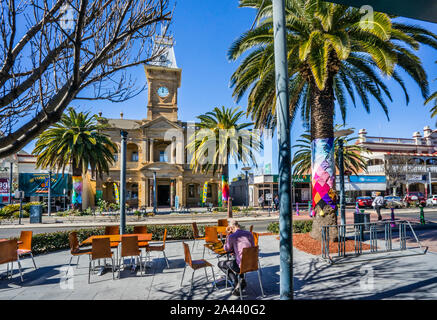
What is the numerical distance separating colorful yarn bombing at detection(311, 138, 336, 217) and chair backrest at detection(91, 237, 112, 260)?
7.14m

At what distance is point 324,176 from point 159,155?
1312 inches

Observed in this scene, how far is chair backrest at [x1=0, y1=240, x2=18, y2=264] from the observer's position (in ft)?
19.5

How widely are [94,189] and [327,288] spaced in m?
36.4

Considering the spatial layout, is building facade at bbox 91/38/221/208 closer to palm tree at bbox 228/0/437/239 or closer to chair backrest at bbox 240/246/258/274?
palm tree at bbox 228/0/437/239

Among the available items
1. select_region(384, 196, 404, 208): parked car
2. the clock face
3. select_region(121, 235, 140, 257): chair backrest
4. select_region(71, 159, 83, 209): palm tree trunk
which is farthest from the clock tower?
select_region(121, 235, 140, 257): chair backrest

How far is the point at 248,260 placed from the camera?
4.92 meters

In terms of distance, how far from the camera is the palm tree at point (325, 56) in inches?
309

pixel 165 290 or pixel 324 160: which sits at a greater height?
pixel 324 160

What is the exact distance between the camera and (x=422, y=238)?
1098 cm

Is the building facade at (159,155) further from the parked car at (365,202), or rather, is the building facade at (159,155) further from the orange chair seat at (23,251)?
the orange chair seat at (23,251)

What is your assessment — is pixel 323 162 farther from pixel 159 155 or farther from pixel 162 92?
pixel 162 92

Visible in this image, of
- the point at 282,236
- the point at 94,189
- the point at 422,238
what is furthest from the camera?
the point at 94,189
